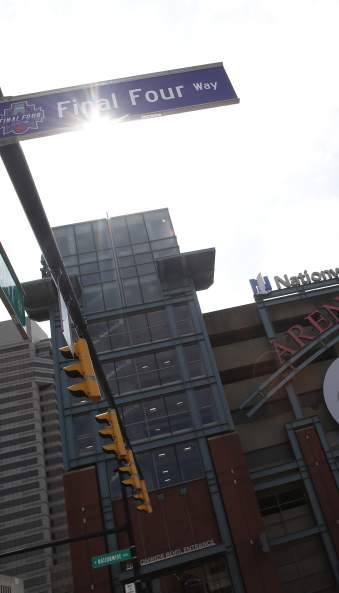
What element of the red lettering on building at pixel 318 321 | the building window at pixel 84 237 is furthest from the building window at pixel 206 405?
the building window at pixel 84 237

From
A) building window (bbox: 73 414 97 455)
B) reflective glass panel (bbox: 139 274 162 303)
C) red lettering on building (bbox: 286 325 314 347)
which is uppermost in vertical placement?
reflective glass panel (bbox: 139 274 162 303)

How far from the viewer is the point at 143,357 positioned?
120 feet

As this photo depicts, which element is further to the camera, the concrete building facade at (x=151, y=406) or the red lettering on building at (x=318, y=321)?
the red lettering on building at (x=318, y=321)

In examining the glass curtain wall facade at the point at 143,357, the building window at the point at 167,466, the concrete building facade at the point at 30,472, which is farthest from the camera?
the concrete building facade at the point at 30,472

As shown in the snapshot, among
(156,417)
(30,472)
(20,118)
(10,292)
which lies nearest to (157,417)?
(156,417)

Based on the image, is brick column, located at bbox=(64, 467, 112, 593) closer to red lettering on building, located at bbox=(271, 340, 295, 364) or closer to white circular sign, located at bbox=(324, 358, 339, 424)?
red lettering on building, located at bbox=(271, 340, 295, 364)

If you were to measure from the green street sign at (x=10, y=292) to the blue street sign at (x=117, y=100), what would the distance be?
1682mm

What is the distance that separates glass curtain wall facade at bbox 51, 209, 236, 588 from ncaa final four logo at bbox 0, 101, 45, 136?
3060 centimetres

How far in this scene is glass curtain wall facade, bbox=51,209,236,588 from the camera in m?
32.8

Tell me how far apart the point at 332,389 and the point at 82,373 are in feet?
113

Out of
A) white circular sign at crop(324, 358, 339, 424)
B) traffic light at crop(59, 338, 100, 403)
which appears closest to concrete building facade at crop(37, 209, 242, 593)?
white circular sign at crop(324, 358, 339, 424)

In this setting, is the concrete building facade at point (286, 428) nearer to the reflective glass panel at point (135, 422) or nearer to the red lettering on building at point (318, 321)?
the red lettering on building at point (318, 321)

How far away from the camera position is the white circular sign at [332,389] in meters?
36.0

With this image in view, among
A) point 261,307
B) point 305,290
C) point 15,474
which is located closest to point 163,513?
point 261,307
